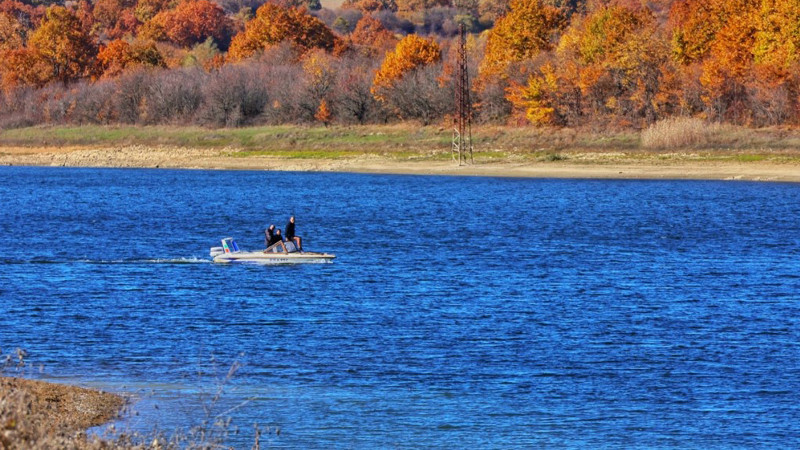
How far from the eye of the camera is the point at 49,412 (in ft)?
63.4

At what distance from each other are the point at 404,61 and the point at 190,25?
246ft

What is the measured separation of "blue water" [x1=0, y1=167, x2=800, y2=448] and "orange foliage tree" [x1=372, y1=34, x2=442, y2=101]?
174 ft

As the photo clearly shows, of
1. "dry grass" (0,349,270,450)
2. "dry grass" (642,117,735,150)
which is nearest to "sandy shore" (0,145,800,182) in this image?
"dry grass" (642,117,735,150)

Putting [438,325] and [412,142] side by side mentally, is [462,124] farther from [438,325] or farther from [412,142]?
[438,325]

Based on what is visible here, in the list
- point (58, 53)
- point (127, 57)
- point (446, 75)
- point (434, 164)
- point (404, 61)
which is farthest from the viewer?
point (127, 57)

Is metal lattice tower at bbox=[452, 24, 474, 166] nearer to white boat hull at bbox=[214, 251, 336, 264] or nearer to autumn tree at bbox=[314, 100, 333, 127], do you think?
autumn tree at bbox=[314, 100, 333, 127]

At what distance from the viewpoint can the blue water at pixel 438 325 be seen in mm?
21719

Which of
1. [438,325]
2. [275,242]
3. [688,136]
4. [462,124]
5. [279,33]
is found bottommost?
[688,136]

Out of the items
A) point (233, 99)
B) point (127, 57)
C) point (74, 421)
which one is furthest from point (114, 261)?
point (127, 57)

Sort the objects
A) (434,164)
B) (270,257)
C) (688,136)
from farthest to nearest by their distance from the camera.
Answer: (434,164)
(688,136)
(270,257)

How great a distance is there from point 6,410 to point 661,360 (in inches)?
677

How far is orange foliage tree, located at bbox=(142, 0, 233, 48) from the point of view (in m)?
186

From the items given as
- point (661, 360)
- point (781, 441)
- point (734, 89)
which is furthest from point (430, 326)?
point (734, 89)

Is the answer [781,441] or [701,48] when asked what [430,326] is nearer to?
[781,441]
